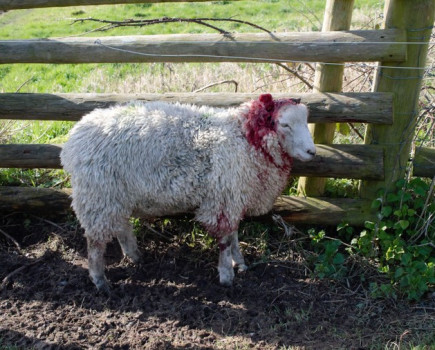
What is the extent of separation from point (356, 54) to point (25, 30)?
10947mm

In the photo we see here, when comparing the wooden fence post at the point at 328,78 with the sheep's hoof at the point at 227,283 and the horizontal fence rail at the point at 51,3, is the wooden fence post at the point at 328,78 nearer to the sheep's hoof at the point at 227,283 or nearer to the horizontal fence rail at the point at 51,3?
the sheep's hoof at the point at 227,283

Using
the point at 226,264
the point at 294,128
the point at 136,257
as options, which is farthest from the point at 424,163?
the point at 136,257

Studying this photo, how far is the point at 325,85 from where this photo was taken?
12.9 feet

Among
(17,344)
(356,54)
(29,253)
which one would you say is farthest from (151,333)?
(356,54)

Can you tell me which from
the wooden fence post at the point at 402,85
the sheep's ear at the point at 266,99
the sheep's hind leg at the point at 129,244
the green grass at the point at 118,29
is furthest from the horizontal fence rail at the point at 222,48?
the green grass at the point at 118,29

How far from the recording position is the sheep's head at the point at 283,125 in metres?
3.31

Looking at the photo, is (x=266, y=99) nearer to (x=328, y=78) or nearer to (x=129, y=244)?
(x=328, y=78)

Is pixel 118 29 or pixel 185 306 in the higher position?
pixel 118 29

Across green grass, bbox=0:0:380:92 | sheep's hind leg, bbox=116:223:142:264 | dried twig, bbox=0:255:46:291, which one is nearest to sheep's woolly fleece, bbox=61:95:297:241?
sheep's hind leg, bbox=116:223:142:264

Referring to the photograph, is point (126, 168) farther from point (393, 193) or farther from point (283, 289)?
point (393, 193)

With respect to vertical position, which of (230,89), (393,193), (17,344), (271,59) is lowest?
(17,344)

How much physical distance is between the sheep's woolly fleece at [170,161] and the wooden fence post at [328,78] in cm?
71

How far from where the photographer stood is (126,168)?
3.36m

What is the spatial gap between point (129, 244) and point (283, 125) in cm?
164
